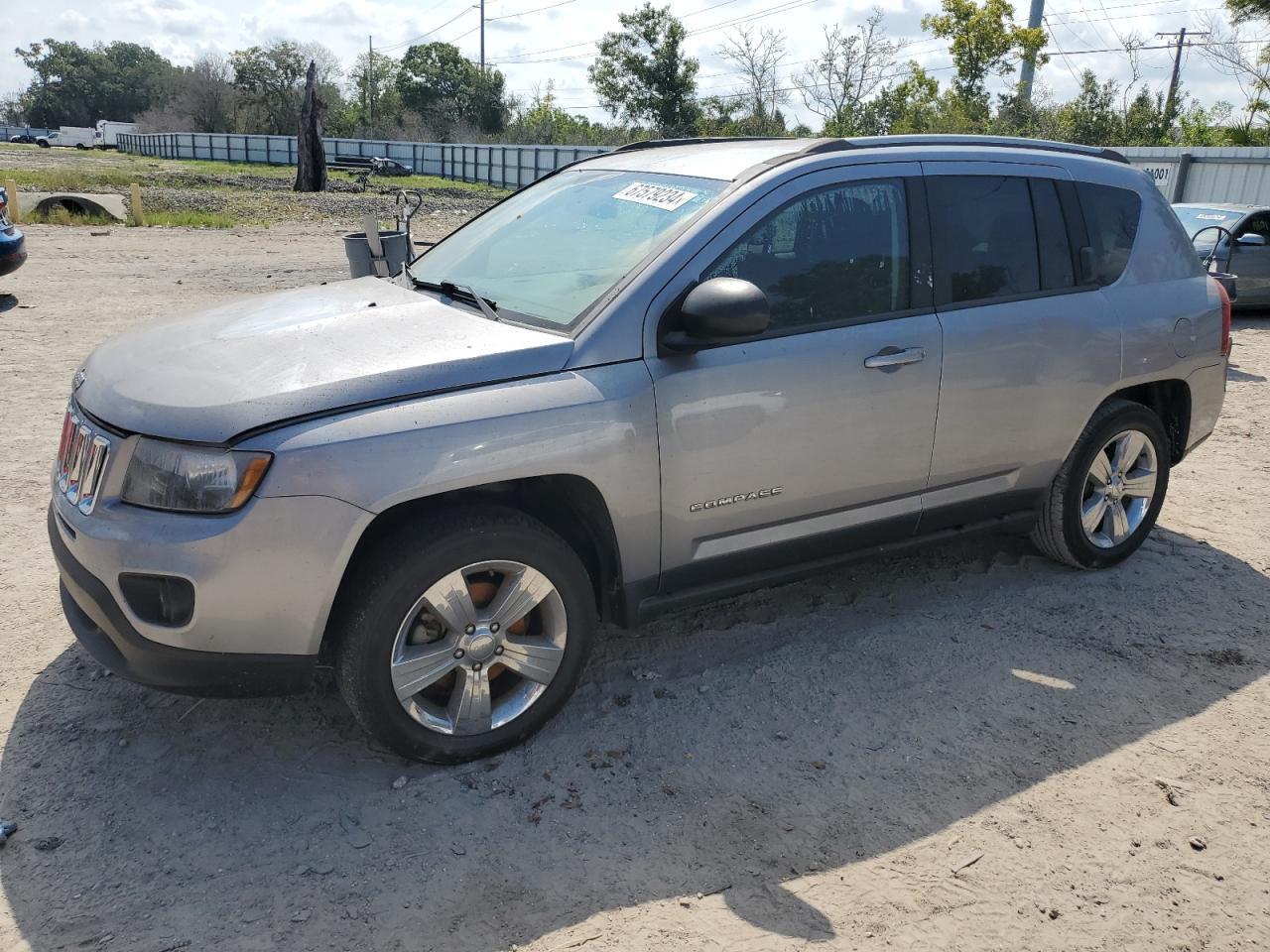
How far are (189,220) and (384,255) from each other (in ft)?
61.6

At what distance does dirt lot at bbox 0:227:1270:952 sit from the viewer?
2.66 m

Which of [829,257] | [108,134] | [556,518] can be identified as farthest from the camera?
[108,134]

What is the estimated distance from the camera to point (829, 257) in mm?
3719

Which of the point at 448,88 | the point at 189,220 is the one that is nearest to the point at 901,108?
the point at 189,220

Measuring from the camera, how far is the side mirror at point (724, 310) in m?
3.17

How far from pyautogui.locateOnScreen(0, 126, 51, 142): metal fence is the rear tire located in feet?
397

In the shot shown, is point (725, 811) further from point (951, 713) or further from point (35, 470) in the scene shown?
point (35, 470)

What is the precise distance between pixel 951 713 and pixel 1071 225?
2.17 m

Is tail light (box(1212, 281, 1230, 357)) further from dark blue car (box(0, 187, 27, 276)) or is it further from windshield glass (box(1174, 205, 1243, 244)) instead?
dark blue car (box(0, 187, 27, 276))

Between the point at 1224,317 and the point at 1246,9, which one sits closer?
the point at 1224,317

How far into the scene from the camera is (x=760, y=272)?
3.55 metres

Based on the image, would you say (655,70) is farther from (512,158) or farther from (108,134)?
(108,134)

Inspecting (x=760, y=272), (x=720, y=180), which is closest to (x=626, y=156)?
(x=720, y=180)

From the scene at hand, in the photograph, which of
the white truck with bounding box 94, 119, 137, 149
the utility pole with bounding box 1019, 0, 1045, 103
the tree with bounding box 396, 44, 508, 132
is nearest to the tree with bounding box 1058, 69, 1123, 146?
the utility pole with bounding box 1019, 0, 1045, 103
